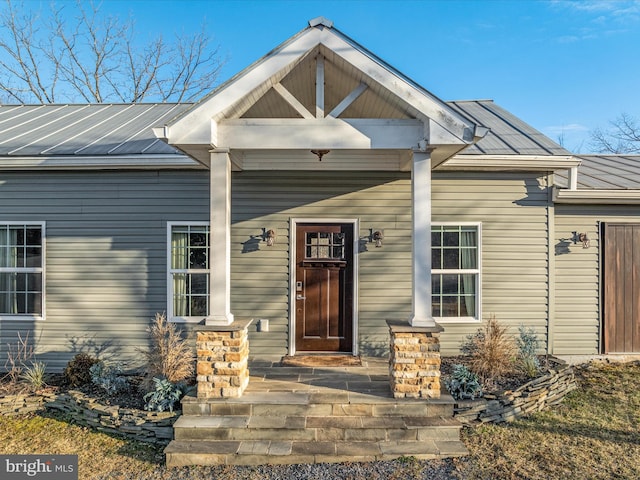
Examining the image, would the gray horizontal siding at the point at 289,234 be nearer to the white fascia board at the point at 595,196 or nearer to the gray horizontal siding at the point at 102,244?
the gray horizontal siding at the point at 102,244

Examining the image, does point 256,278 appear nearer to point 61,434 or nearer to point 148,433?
point 148,433

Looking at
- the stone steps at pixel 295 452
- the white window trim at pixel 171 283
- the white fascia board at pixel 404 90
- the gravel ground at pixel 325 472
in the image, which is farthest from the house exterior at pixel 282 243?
the gravel ground at pixel 325 472

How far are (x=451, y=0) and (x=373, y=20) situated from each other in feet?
6.89

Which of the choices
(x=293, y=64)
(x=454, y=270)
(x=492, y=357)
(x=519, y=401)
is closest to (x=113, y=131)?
(x=293, y=64)

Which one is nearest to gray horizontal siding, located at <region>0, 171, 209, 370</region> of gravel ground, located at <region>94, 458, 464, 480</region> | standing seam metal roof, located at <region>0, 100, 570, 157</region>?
standing seam metal roof, located at <region>0, 100, 570, 157</region>

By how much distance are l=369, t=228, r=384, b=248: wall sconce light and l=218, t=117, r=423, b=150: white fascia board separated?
6.02 ft

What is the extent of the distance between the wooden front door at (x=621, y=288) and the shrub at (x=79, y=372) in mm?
7685

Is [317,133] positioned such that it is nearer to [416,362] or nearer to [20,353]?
[416,362]

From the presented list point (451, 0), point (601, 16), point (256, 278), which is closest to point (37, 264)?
point (256, 278)

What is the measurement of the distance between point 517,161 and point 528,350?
8.88 feet

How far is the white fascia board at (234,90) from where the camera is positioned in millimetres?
4258

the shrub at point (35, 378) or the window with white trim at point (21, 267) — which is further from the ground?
the window with white trim at point (21, 267)

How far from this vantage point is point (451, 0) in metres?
9.25

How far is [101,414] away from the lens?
15.0ft
